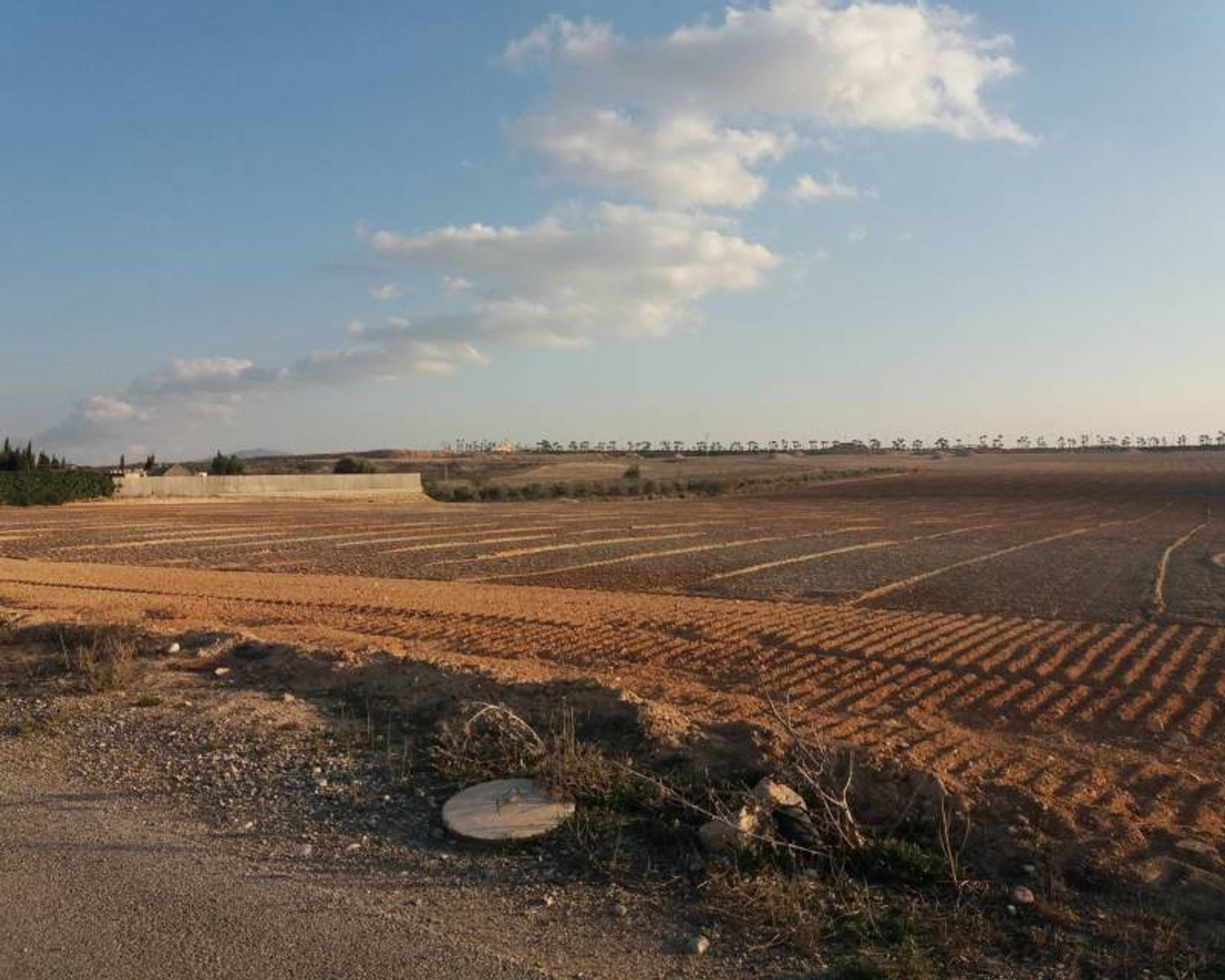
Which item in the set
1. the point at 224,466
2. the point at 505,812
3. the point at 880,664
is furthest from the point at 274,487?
the point at 505,812

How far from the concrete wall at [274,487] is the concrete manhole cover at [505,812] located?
235ft

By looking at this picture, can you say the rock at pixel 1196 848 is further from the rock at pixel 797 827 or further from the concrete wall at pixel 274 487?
the concrete wall at pixel 274 487

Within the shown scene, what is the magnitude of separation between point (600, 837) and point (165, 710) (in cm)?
461

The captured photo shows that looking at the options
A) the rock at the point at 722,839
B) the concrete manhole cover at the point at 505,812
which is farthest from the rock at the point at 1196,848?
the concrete manhole cover at the point at 505,812

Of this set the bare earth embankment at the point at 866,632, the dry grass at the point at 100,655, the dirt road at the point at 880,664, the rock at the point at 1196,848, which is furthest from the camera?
the dry grass at the point at 100,655

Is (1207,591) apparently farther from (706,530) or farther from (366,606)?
(706,530)

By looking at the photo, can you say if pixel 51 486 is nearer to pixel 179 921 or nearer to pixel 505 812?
pixel 505 812

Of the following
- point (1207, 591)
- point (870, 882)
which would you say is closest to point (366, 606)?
point (870, 882)

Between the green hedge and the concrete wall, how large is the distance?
1.83 metres

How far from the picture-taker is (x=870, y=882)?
5.46m

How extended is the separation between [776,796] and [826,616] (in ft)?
36.8

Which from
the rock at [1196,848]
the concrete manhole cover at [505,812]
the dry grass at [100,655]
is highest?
the dry grass at [100,655]

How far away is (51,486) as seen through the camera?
212 ft

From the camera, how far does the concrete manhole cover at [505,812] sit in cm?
580
